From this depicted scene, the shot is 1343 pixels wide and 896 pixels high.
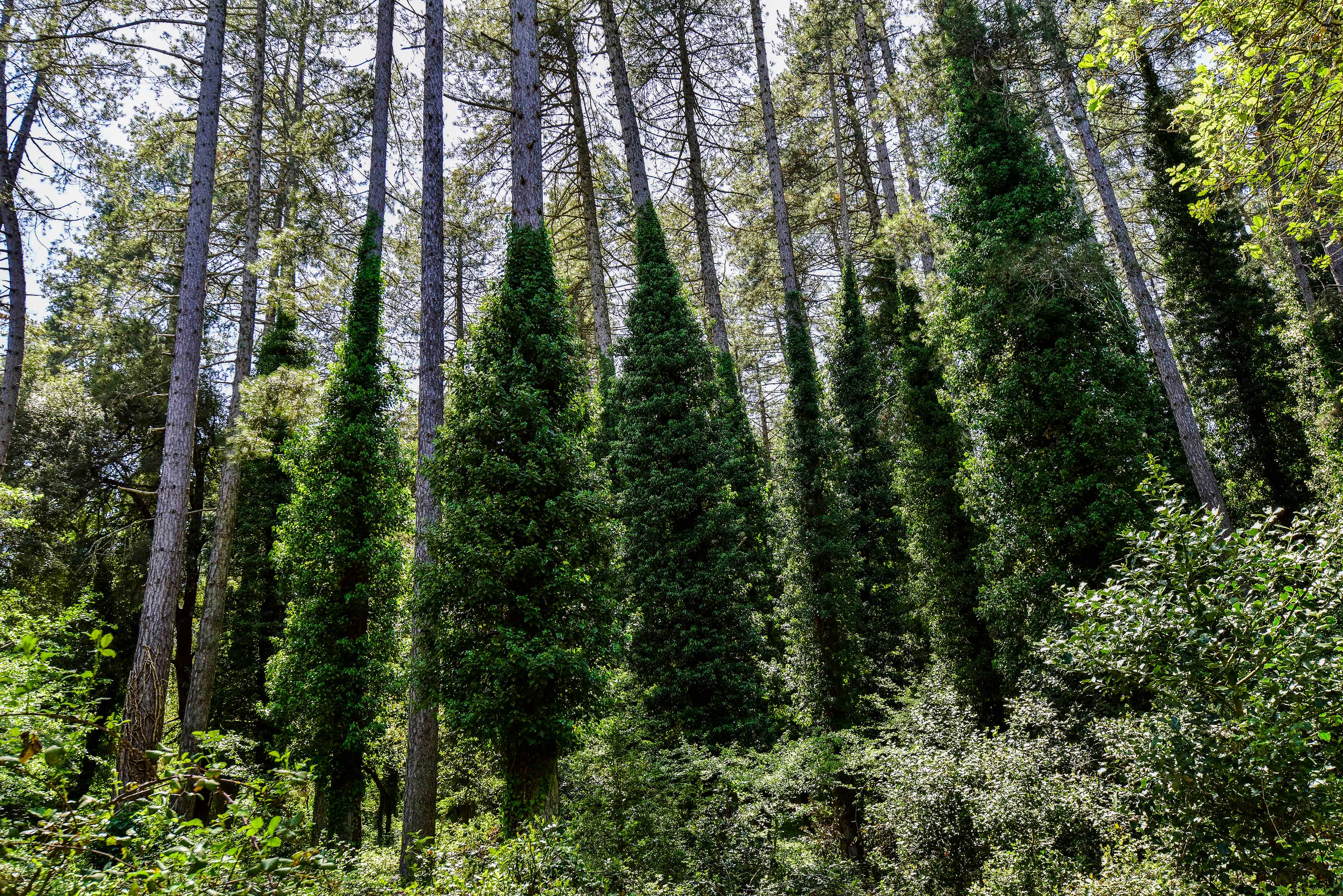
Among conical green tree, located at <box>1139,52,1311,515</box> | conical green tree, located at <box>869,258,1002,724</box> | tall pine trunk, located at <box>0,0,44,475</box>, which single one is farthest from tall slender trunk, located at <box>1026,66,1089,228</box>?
tall pine trunk, located at <box>0,0,44,475</box>

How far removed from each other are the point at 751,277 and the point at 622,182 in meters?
5.67

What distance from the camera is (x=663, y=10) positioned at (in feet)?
53.0

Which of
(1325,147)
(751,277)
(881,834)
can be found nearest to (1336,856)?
(1325,147)

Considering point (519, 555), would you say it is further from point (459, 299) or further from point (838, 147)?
point (838, 147)

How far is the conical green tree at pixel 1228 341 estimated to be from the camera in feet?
53.6

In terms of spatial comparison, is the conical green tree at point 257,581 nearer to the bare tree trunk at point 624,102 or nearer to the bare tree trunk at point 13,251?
the bare tree trunk at point 13,251

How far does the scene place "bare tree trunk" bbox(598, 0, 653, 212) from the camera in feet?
49.0

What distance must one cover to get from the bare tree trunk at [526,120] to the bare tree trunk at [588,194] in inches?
219

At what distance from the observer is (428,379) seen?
10.6 metres

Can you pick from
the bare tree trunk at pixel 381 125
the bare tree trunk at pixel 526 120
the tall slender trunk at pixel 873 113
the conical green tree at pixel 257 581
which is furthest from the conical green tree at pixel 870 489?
the conical green tree at pixel 257 581

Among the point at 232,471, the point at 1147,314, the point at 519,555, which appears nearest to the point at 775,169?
the point at 1147,314

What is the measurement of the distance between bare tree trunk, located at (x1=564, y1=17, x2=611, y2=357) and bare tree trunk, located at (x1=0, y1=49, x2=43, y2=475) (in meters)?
10.5

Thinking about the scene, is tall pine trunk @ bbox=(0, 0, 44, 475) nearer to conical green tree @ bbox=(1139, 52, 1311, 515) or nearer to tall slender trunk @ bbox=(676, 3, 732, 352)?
tall slender trunk @ bbox=(676, 3, 732, 352)

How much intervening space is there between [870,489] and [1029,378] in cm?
594
